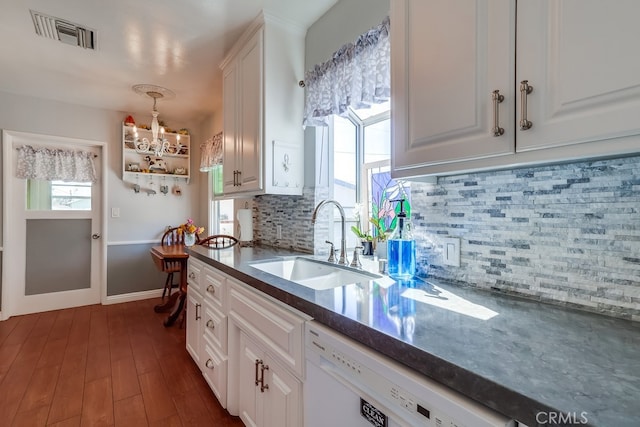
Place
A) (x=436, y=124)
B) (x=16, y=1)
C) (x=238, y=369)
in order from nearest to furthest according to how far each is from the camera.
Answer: (x=436, y=124), (x=238, y=369), (x=16, y=1)

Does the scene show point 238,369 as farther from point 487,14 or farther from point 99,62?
point 99,62

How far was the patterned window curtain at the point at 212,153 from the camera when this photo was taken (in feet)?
11.6

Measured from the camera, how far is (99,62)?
2574mm

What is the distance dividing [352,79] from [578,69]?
1.11 metres

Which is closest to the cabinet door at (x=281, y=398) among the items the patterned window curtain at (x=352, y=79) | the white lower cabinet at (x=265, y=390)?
the white lower cabinet at (x=265, y=390)

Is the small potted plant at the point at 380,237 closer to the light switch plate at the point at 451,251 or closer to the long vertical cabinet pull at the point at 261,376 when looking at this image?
the light switch plate at the point at 451,251

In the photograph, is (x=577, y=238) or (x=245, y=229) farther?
(x=245, y=229)

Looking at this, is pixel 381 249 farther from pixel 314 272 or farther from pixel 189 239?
pixel 189 239

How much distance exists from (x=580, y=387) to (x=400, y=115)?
89cm

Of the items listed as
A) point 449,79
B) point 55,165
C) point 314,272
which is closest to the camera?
point 449,79

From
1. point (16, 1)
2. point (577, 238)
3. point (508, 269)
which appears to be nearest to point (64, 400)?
point (16, 1)

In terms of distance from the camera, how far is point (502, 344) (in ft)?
2.22

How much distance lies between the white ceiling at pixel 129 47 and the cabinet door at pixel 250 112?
186 millimetres

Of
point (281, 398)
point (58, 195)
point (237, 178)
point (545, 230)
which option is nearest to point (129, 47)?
point (237, 178)
